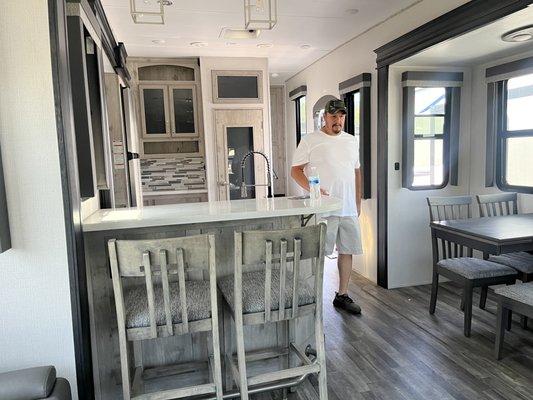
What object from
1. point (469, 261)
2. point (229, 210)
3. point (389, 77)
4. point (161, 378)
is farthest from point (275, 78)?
point (161, 378)

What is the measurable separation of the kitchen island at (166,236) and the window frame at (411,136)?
5.46 feet

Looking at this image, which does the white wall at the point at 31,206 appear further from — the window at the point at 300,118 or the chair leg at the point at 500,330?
the window at the point at 300,118

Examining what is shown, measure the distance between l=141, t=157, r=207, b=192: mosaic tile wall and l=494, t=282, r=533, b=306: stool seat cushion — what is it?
3.94 meters

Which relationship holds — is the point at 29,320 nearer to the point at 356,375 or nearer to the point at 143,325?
the point at 143,325

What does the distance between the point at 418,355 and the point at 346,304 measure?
0.83 metres

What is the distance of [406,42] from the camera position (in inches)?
129

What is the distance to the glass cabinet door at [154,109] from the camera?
522 cm

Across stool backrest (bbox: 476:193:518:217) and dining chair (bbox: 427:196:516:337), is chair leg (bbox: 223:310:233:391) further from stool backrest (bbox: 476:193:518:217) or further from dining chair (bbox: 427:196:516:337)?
stool backrest (bbox: 476:193:518:217)

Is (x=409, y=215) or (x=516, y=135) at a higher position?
(x=516, y=135)

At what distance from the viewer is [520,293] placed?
94.3 inches

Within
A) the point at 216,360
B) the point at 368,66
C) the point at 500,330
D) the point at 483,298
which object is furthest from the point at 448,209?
the point at 216,360

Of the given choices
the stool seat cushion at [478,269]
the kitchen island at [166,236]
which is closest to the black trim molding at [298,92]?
the stool seat cushion at [478,269]

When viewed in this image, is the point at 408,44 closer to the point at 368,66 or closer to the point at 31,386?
the point at 368,66

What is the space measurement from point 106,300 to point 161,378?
545mm
